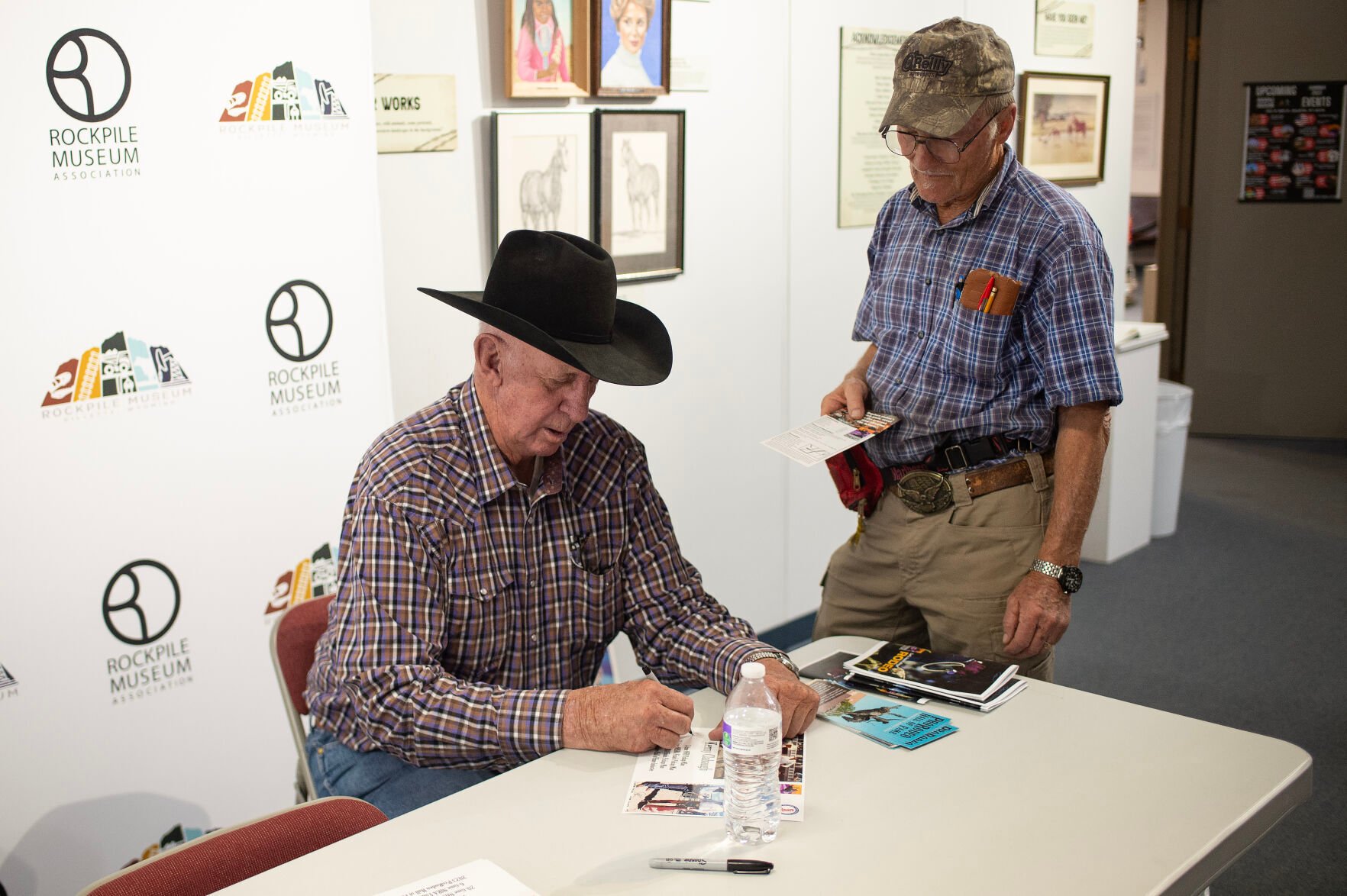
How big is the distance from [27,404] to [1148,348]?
462 centimetres

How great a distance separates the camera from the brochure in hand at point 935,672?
6.82ft

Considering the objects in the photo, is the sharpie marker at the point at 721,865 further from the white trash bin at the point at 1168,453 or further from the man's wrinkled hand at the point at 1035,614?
the white trash bin at the point at 1168,453

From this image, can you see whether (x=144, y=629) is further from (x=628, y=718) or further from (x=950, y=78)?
(x=950, y=78)

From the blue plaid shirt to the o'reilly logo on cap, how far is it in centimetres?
24

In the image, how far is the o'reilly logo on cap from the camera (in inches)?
92.3

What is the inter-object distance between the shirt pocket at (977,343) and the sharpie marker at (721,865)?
123 centimetres

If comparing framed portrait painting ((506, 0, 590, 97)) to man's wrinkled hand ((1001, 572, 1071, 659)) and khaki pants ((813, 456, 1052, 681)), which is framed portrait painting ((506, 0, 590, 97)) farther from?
man's wrinkled hand ((1001, 572, 1071, 659))

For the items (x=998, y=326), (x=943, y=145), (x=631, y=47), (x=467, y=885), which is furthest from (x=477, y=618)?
(x=631, y=47)

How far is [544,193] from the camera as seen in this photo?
365cm

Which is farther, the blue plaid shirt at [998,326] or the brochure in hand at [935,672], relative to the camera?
the blue plaid shirt at [998,326]

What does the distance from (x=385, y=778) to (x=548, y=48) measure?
2.32 meters

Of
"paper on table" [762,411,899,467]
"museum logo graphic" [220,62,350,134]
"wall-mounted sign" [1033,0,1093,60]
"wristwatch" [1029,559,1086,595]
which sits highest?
"wall-mounted sign" [1033,0,1093,60]

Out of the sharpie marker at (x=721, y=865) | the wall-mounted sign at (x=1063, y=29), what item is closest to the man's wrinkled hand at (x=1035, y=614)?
the sharpie marker at (x=721, y=865)

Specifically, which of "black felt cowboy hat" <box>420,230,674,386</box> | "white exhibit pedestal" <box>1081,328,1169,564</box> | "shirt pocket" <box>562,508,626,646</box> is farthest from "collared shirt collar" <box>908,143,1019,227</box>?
"white exhibit pedestal" <box>1081,328,1169,564</box>
